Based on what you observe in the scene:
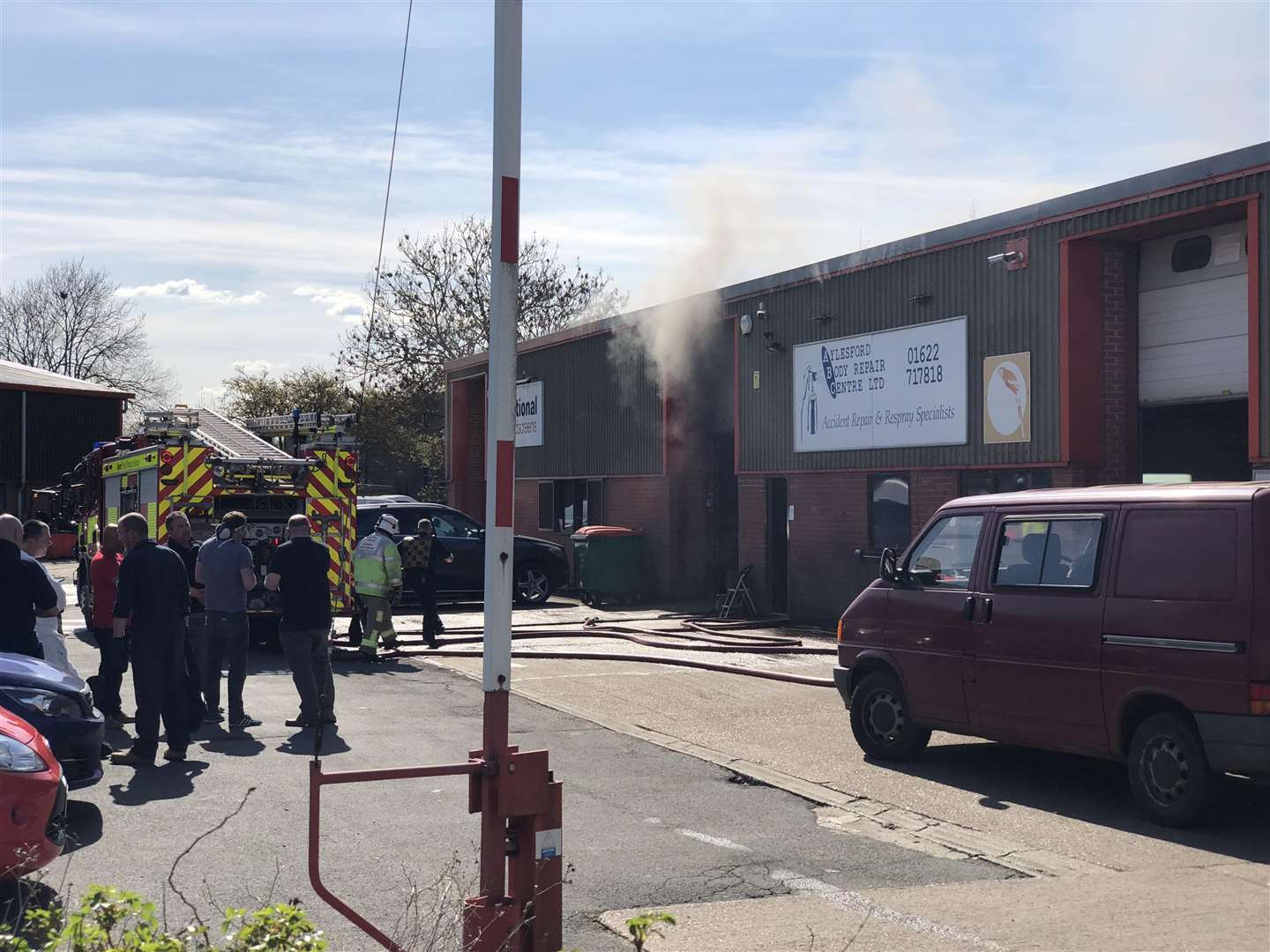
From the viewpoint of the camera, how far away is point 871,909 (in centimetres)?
596

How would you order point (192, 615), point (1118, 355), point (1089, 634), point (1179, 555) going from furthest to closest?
point (1118, 355) < point (192, 615) < point (1089, 634) < point (1179, 555)

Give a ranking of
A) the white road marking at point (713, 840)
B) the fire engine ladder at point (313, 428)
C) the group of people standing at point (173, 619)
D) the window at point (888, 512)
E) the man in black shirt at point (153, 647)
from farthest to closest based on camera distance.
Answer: the window at point (888, 512) < the fire engine ladder at point (313, 428) < the man in black shirt at point (153, 647) < the group of people standing at point (173, 619) < the white road marking at point (713, 840)

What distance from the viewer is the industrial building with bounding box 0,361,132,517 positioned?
51.2 m

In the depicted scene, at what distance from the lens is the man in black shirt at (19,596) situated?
8.61 metres

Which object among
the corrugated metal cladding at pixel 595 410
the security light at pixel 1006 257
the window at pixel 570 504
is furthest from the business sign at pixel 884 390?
the window at pixel 570 504

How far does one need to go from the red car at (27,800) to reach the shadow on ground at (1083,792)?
5.28 meters

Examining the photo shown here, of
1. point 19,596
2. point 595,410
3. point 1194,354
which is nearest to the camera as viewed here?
point 19,596

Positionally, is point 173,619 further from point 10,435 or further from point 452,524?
point 10,435

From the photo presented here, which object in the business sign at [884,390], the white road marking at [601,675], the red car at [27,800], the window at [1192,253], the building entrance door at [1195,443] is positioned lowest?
the white road marking at [601,675]

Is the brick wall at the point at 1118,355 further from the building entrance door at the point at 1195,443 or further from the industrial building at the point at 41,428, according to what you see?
the industrial building at the point at 41,428

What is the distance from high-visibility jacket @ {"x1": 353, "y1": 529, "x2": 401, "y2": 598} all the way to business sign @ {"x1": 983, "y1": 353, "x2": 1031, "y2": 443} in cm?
723

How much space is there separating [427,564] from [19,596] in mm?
8368

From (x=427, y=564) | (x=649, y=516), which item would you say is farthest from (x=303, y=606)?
(x=649, y=516)

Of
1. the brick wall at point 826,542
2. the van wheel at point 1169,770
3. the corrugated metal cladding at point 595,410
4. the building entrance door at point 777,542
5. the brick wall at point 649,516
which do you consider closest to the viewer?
the van wheel at point 1169,770
